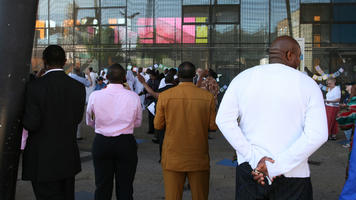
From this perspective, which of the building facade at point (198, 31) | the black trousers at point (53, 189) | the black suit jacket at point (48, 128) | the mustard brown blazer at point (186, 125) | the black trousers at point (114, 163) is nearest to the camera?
the black suit jacket at point (48, 128)

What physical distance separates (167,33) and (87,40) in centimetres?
500

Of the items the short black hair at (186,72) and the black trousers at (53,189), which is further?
the short black hair at (186,72)

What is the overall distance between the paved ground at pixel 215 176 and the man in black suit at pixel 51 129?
218 cm

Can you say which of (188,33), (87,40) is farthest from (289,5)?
(87,40)

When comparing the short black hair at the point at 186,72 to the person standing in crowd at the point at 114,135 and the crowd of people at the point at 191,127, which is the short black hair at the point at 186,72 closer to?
the crowd of people at the point at 191,127

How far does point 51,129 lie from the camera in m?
3.39

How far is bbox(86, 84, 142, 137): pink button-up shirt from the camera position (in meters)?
4.23

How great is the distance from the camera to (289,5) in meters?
22.5

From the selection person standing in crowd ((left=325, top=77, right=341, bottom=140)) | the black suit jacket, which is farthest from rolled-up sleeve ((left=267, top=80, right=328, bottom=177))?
person standing in crowd ((left=325, top=77, right=341, bottom=140))

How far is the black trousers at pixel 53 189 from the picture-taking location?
3.43 meters

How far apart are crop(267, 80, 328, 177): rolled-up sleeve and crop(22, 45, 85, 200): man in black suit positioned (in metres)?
1.86

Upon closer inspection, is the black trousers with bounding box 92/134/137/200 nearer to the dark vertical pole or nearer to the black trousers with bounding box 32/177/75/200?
the black trousers with bounding box 32/177/75/200

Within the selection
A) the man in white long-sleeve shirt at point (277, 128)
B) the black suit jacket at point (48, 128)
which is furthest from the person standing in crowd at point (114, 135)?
the man in white long-sleeve shirt at point (277, 128)

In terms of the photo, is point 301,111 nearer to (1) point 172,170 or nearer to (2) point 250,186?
(2) point 250,186
